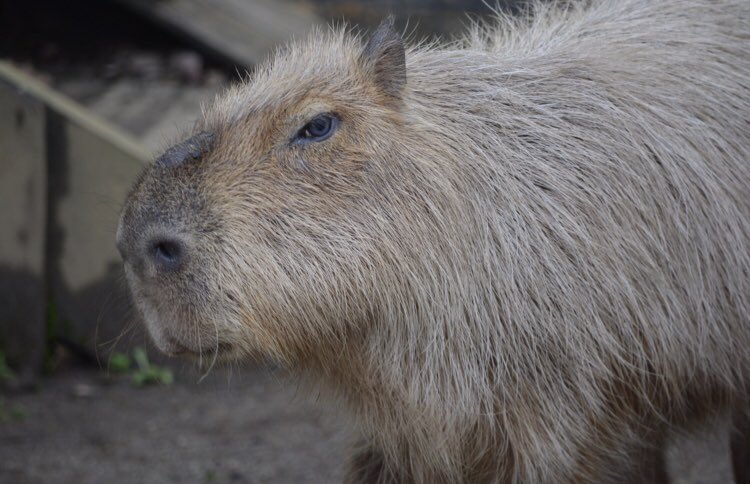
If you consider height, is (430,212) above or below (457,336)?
above

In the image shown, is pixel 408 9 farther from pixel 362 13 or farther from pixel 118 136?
pixel 118 136

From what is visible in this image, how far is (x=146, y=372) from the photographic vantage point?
18.8 feet

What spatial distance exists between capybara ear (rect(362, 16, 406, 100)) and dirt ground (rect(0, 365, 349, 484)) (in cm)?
190

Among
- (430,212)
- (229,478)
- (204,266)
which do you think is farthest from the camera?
(229,478)

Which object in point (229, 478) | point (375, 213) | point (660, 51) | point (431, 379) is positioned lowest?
point (229, 478)

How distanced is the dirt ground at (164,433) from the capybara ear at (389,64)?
190 centimetres

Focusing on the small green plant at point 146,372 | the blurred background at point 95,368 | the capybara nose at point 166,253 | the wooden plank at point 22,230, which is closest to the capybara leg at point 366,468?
the blurred background at point 95,368

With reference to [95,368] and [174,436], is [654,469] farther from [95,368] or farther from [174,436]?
[95,368]

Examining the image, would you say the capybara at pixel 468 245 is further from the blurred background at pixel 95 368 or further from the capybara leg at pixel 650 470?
the blurred background at pixel 95 368

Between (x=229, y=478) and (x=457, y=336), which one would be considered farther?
(x=229, y=478)

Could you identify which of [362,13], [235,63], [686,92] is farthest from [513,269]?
[362,13]

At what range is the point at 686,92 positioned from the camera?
11.0ft

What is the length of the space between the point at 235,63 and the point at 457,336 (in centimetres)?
473

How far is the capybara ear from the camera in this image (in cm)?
311
